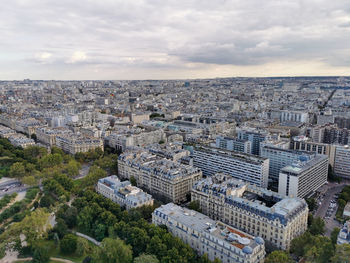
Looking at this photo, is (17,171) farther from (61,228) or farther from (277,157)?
(277,157)

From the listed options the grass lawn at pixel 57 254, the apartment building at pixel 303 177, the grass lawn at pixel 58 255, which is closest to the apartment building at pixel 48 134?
the grass lawn at pixel 57 254

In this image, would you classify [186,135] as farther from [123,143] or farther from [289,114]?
[289,114]

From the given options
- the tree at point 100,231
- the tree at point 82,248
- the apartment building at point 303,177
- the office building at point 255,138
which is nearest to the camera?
the tree at point 82,248

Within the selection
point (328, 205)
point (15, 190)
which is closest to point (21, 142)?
point (15, 190)

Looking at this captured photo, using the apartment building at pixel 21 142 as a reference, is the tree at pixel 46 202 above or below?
below

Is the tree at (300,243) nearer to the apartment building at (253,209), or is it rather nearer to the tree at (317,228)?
the apartment building at (253,209)

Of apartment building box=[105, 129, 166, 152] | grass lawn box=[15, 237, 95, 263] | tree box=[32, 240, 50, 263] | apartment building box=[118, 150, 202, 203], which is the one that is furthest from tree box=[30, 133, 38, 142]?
tree box=[32, 240, 50, 263]

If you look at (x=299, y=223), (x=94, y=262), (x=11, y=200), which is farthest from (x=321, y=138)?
(x=11, y=200)
